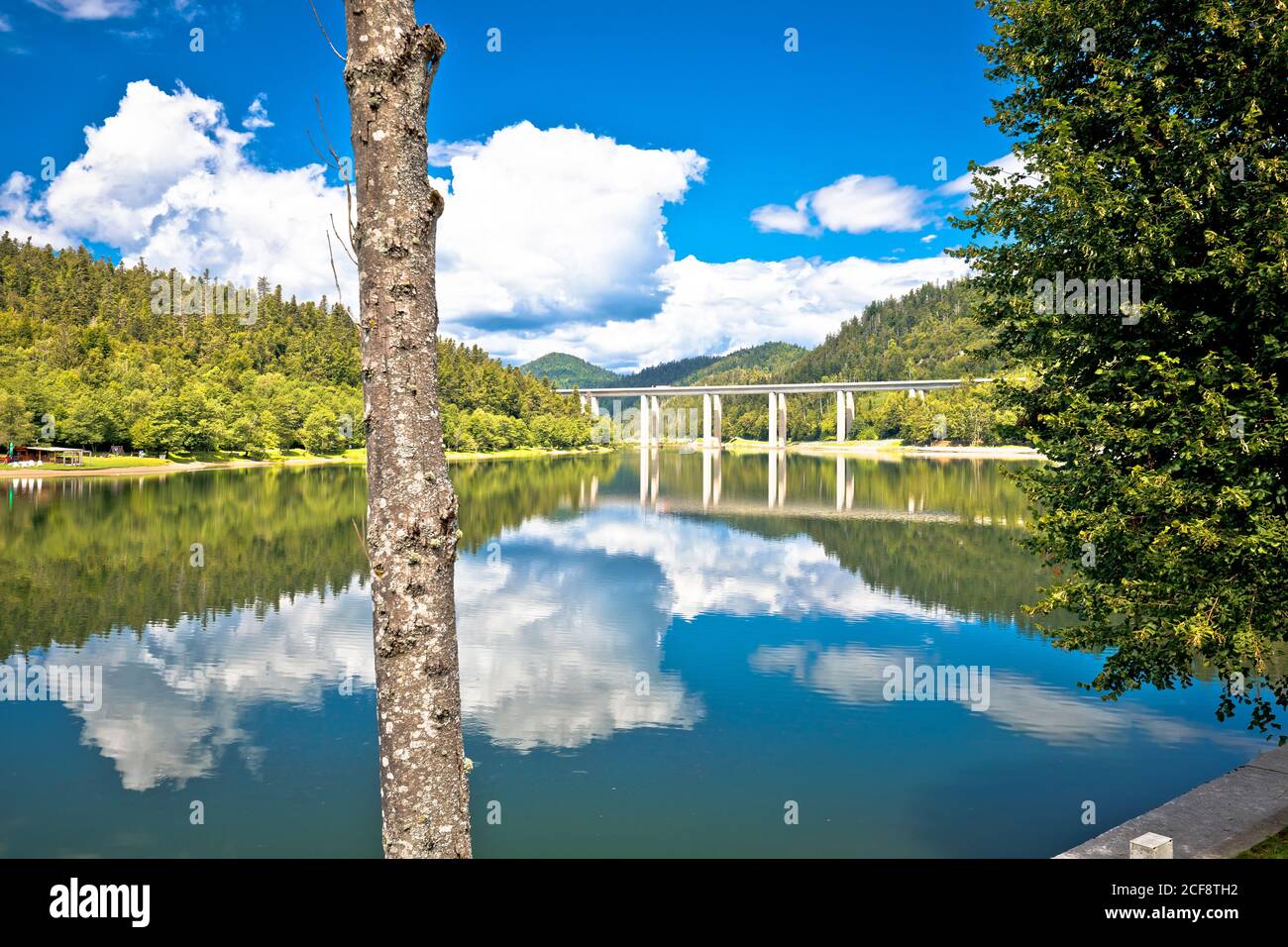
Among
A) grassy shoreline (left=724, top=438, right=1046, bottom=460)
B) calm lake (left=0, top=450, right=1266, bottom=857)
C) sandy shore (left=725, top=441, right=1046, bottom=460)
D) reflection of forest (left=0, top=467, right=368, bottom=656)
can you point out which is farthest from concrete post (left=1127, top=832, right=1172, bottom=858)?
sandy shore (left=725, top=441, right=1046, bottom=460)

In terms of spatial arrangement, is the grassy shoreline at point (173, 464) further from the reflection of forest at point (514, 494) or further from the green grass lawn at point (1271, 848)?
the green grass lawn at point (1271, 848)

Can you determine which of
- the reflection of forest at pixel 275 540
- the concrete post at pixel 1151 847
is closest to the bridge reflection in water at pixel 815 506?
the reflection of forest at pixel 275 540

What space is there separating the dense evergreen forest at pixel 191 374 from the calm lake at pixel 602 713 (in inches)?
1963

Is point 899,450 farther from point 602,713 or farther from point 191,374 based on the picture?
point 602,713

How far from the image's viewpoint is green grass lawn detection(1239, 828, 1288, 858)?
7.38 meters

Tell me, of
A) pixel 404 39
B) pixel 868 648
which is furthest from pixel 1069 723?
pixel 404 39

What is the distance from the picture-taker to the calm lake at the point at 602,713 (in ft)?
35.5

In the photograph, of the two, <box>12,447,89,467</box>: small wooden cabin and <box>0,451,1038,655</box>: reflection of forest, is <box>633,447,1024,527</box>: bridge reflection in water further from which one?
<box>12,447,89,467</box>: small wooden cabin

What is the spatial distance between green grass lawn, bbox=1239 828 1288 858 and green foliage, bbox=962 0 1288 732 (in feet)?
6.18

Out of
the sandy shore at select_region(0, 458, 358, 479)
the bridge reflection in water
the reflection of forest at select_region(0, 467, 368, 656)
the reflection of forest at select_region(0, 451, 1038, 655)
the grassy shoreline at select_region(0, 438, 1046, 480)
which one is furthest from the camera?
the grassy shoreline at select_region(0, 438, 1046, 480)

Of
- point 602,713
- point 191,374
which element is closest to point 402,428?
point 602,713

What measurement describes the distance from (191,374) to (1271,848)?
406 ft

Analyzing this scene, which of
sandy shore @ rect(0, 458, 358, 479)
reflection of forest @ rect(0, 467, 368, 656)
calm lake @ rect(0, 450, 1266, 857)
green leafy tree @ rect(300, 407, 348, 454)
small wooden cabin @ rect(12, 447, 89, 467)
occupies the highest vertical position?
green leafy tree @ rect(300, 407, 348, 454)
